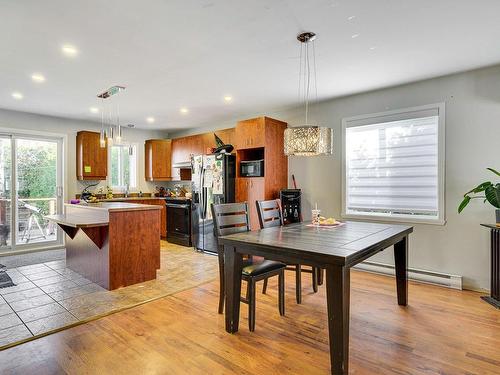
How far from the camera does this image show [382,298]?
122 inches

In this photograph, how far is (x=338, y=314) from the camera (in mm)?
1729

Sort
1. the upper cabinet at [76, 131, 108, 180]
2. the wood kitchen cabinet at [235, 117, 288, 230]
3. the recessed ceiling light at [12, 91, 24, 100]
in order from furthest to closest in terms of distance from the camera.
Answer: the upper cabinet at [76, 131, 108, 180] < the wood kitchen cabinet at [235, 117, 288, 230] < the recessed ceiling light at [12, 91, 24, 100]

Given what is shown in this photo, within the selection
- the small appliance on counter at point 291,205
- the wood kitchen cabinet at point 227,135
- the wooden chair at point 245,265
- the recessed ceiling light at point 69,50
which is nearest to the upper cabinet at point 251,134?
the wood kitchen cabinet at point 227,135

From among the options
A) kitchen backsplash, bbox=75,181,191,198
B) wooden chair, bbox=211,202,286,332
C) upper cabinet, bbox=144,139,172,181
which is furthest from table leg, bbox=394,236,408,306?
upper cabinet, bbox=144,139,172,181

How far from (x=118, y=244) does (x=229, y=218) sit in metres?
1.52

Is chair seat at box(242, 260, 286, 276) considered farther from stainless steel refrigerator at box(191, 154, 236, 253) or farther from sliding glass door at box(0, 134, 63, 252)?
sliding glass door at box(0, 134, 63, 252)

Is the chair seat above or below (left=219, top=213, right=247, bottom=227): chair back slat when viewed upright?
below

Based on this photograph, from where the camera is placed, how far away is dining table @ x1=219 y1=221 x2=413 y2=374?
1.73 m

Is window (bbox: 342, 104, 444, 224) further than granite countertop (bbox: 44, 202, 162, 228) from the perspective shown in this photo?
Yes

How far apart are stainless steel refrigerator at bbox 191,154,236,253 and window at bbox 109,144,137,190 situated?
1990 millimetres

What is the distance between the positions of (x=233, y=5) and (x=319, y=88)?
2072mm

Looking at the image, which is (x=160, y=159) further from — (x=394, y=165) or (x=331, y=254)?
(x=331, y=254)

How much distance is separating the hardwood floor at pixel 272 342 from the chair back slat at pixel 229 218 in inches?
31.0

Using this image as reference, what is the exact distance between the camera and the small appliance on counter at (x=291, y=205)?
14.5ft
